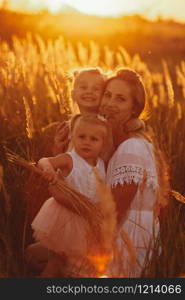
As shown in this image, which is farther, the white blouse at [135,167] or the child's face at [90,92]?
the child's face at [90,92]

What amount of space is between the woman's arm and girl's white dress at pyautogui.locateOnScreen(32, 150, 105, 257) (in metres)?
0.12

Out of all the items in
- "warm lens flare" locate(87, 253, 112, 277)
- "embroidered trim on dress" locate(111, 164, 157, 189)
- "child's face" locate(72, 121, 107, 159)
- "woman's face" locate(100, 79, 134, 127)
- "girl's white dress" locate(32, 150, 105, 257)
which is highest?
"woman's face" locate(100, 79, 134, 127)

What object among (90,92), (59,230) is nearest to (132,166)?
(59,230)

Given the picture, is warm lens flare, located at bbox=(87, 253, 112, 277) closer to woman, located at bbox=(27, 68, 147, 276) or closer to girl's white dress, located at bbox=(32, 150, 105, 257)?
girl's white dress, located at bbox=(32, 150, 105, 257)

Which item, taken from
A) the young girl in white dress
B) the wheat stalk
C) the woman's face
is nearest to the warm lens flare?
the wheat stalk

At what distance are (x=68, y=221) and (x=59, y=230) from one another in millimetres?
73

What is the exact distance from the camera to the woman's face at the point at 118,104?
288 cm

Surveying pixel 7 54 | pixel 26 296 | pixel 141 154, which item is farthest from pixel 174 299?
pixel 7 54

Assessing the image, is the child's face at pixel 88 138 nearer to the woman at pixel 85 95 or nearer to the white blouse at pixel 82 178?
the white blouse at pixel 82 178

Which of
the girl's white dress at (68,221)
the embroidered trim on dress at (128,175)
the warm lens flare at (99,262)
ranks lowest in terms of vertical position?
the warm lens flare at (99,262)

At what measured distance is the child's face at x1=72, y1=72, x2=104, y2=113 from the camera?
3186mm

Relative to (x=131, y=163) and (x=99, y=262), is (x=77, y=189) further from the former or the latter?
(x=99, y=262)

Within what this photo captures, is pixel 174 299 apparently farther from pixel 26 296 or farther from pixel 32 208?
pixel 32 208

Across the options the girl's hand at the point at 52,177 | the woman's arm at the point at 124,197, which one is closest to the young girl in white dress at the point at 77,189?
the woman's arm at the point at 124,197
